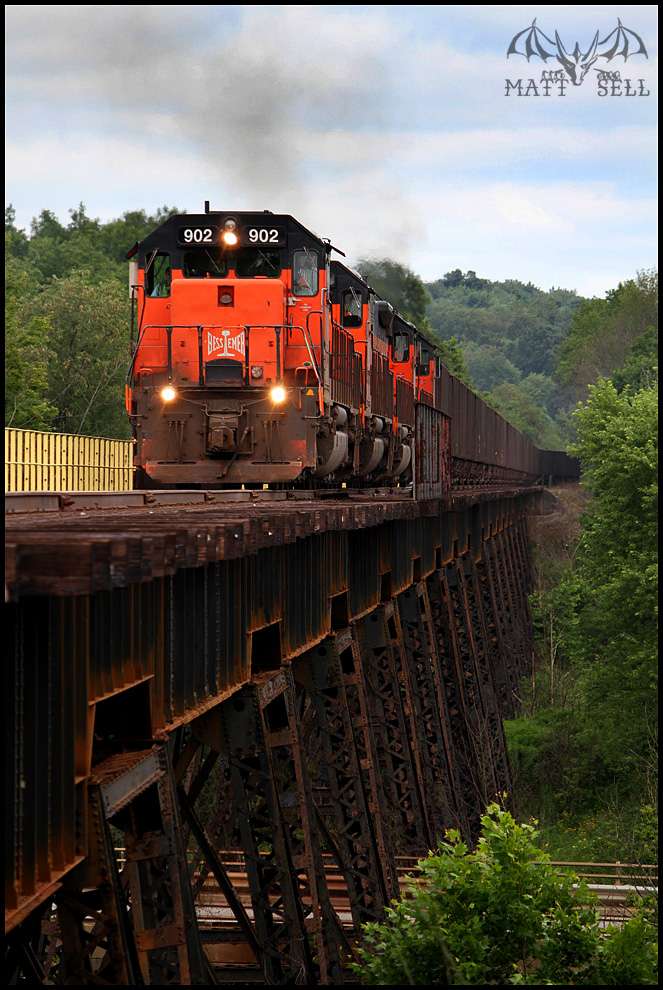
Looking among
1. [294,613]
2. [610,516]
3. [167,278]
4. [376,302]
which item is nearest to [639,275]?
[610,516]

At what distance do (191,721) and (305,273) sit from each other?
360 inches

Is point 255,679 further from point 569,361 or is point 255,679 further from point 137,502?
point 569,361

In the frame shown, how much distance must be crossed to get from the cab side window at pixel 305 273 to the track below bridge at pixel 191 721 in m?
3.00

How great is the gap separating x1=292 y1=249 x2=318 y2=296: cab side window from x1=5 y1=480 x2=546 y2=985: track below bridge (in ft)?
9.85

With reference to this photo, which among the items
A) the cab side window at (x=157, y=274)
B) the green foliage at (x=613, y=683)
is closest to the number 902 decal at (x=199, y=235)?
the cab side window at (x=157, y=274)

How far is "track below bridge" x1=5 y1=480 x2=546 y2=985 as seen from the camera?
411 cm

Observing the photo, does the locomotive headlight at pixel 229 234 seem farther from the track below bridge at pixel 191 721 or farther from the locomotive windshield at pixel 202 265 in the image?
the track below bridge at pixel 191 721

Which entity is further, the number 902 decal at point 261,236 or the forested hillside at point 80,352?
the forested hillside at point 80,352

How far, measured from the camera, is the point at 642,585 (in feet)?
99.8

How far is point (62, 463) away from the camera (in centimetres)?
2119

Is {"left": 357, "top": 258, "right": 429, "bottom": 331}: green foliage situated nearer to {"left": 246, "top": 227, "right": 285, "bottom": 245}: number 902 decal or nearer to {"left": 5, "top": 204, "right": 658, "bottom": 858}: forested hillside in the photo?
{"left": 5, "top": 204, "right": 658, "bottom": 858}: forested hillside

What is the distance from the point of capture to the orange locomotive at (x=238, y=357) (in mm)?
13688

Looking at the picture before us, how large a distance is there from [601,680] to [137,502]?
84.6 feet

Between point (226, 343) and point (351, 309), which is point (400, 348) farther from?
point (226, 343)
